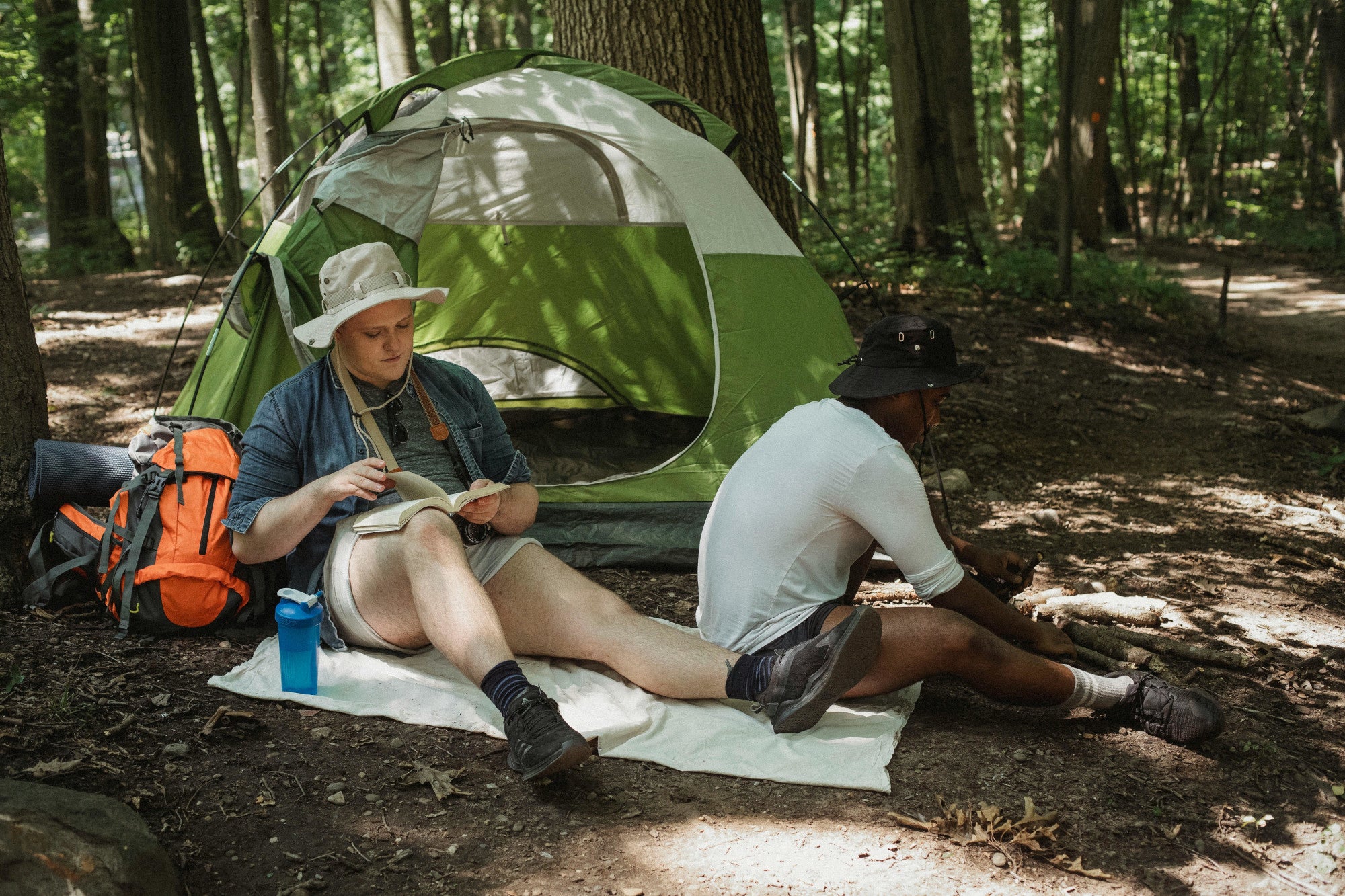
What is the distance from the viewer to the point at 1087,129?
36.0 feet

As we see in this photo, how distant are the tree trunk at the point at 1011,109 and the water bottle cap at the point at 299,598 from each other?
50.1 ft

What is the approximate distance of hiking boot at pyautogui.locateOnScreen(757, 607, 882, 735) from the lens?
90.4 inches

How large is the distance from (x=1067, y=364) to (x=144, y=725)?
6.12 meters

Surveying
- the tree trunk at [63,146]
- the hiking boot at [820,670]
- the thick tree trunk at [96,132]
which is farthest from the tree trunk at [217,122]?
the hiking boot at [820,670]

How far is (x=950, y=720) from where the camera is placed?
2.62 metres

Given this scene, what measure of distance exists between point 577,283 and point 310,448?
108 inches

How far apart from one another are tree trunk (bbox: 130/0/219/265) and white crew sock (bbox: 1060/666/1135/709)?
9.84m

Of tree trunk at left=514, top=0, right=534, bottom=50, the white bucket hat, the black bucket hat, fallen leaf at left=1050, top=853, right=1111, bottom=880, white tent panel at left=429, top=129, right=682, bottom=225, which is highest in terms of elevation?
tree trunk at left=514, top=0, right=534, bottom=50

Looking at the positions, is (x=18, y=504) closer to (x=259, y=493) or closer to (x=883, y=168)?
(x=259, y=493)

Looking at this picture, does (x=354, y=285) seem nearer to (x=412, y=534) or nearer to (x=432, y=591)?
(x=412, y=534)

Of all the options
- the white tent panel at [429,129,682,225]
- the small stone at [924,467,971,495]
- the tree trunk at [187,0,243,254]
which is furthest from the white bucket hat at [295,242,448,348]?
the tree trunk at [187,0,243,254]

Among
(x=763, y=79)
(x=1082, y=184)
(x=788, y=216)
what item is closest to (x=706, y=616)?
(x=788, y=216)

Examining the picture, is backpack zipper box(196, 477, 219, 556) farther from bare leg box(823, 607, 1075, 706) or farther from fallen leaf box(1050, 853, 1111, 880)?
fallen leaf box(1050, 853, 1111, 880)

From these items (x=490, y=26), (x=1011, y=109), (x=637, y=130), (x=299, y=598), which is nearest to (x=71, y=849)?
(x=299, y=598)
